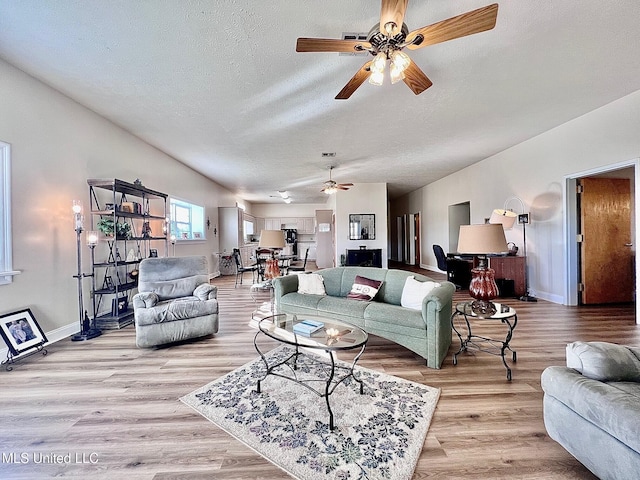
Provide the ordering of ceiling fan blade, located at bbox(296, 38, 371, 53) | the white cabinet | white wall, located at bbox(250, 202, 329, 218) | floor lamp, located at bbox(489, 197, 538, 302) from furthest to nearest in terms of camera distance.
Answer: white wall, located at bbox(250, 202, 329, 218)
the white cabinet
floor lamp, located at bbox(489, 197, 538, 302)
ceiling fan blade, located at bbox(296, 38, 371, 53)

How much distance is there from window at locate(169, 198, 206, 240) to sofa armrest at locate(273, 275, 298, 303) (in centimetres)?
366

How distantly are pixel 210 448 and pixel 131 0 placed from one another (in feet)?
9.58

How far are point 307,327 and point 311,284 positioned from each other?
1.38 m

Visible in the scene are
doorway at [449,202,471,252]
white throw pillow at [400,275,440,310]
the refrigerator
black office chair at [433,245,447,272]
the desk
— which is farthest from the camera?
the refrigerator

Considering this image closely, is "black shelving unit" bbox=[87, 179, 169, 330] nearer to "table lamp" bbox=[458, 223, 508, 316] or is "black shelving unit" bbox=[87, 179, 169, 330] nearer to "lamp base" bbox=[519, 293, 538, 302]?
"table lamp" bbox=[458, 223, 508, 316]

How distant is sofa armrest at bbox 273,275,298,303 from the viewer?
3.39 metres

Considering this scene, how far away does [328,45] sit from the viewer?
185 centimetres

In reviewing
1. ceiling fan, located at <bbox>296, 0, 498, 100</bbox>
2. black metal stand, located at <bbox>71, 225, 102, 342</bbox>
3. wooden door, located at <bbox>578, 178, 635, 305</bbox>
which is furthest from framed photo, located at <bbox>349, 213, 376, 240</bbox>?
black metal stand, located at <bbox>71, 225, 102, 342</bbox>

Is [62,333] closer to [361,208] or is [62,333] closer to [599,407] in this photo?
[599,407]

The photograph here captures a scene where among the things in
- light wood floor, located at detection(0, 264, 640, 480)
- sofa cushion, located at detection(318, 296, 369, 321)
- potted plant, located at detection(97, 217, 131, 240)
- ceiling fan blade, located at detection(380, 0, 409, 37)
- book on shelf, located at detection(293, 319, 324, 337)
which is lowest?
light wood floor, located at detection(0, 264, 640, 480)

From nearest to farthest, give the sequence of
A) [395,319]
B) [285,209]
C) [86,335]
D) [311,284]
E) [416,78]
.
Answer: [416,78] < [395,319] < [86,335] < [311,284] < [285,209]

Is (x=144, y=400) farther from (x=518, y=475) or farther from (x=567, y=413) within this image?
(x=567, y=413)

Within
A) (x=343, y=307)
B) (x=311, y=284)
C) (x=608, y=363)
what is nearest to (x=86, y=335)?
(x=311, y=284)

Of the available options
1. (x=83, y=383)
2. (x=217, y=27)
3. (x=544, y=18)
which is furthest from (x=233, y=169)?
(x=544, y=18)
